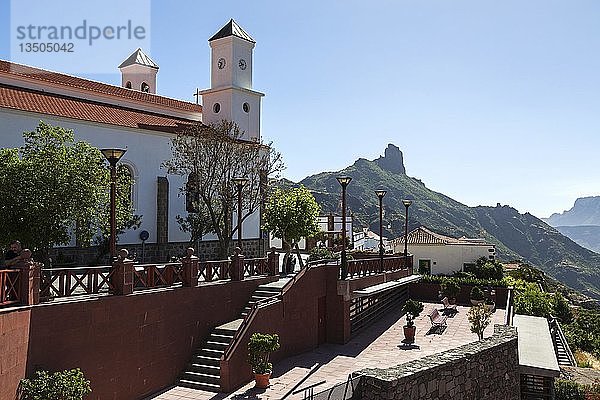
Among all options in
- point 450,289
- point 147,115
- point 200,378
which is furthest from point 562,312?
point 200,378

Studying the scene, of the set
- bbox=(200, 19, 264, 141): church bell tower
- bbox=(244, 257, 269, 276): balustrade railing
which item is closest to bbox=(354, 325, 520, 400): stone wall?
bbox=(244, 257, 269, 276): balustrade railing

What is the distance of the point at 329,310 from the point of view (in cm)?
1947

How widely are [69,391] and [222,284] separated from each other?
261 inches

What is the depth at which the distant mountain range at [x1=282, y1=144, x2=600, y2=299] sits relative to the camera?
13625cm

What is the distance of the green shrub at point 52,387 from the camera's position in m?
10.3

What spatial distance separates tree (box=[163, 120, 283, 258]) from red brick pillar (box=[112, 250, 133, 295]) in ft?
34.0

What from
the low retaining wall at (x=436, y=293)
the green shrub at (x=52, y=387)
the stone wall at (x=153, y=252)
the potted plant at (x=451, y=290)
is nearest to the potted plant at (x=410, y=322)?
the potted plant at (x=451, y=290)

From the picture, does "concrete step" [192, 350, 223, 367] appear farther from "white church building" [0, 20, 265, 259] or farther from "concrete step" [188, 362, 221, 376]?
"white church building" [0, 20, 265, 259]

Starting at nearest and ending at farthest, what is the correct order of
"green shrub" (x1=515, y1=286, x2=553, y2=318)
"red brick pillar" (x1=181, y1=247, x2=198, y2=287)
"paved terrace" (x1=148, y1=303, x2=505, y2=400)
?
"paved terrace" (x1=148, y1=303, x2=505, y2=400)
"red brick pillar" (x1=181, y1=247, x2=198, y2=287)
"green shrub" (x1=515, y1=286, x2=553, y2=318)

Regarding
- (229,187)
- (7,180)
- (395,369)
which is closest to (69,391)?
(7,180)

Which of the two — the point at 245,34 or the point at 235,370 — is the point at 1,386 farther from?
the point at 245,34

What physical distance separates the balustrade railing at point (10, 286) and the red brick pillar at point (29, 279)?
3.0 inches

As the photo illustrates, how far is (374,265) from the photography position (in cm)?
2300

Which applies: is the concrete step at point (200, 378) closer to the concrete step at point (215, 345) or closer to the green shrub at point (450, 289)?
the concrete step at point (215, 345)
